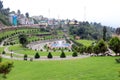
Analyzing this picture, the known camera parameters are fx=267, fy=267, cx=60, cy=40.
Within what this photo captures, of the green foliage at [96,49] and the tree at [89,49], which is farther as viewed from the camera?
the tree at [89,49]

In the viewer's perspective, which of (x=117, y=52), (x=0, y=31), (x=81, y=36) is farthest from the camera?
(x=81, y=36)

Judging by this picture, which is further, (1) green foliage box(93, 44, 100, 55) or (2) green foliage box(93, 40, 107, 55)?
(1) green foliage box(93, 44, 100, 55)

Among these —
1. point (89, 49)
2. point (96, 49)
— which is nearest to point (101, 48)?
point (96, 49)

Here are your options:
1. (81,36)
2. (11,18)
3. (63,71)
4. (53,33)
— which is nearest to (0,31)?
(53,33)

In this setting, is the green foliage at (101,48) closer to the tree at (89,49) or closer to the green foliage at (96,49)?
the green foliage at (96,49)

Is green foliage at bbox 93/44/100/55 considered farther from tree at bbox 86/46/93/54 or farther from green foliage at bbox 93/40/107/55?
tree at bbox 86/46/93/54

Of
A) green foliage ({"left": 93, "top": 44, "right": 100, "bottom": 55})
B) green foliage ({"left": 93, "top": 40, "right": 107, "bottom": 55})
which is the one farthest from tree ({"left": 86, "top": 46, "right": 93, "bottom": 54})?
green foliage ({"left": 93, "top": 40, "right": 107, "bottom": 55})

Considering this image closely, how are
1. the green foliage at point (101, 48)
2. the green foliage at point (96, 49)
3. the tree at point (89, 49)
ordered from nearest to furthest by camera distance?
1. the green foliage at point (101, 48)
2. the green foliage at point (96, 49)
3. the tree at point (89, 49)

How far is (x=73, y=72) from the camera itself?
3597 centimetres

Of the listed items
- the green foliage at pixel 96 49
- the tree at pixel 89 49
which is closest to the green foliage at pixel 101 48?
the green foliage at pixel 96 49

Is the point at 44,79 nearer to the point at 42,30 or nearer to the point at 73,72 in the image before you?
the point at 73,72

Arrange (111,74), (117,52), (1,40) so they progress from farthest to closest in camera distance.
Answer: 1. (1,40)
2. (117,52)
3. (111,74)

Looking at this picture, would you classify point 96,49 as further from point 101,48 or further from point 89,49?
point 89,49

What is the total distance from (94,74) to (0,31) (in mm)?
93444
